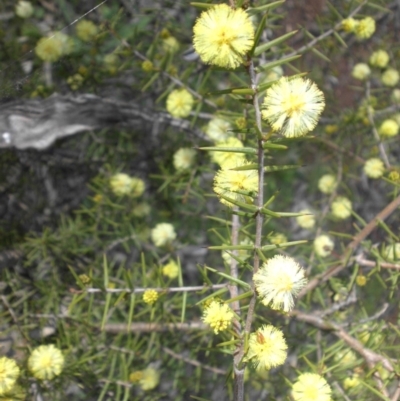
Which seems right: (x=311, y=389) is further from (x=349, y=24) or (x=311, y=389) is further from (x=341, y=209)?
(x=349, y=24)

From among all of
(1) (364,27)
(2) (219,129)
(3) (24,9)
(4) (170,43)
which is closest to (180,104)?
(2) (219,129)

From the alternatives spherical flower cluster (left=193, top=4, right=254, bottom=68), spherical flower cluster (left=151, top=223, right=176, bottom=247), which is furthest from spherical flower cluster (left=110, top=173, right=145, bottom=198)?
spherical flower cluster (left=193, top=4, right=254, bottom=68)

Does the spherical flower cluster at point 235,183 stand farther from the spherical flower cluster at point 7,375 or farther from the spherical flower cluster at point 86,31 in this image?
the spherical flower cluster at point 86,31

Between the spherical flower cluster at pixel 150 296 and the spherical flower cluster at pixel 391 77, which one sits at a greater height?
the spherical flower cluster at pixel 391 77

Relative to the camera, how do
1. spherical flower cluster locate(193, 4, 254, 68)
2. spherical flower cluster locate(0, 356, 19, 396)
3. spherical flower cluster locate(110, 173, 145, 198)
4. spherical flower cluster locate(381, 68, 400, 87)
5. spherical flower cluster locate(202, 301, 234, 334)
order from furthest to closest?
spherical flower cluster locate(381, 68, 400, 87), spherical flower cluster locate(110, 173, 145, 198), spherical flower cluster locate(0, 356, 19, 396), spherical flower cluster locate(202, 301, 234, 334), spherical flower cluster locate(193, 4, 254, 68)

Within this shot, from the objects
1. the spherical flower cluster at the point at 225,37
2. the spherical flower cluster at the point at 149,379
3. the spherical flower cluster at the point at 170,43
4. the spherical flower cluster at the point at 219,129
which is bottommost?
the spherical flower cluster at the point at 149,379

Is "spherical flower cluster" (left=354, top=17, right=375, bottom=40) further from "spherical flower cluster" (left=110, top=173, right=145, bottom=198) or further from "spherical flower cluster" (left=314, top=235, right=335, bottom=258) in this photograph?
"spherical flower cluster" (left=110, top=173, right=145, bottom=198)

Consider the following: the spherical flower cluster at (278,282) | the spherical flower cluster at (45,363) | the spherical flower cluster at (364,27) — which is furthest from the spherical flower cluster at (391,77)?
the spherical flower cluster at (45,363)
